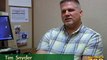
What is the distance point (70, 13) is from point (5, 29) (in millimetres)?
970

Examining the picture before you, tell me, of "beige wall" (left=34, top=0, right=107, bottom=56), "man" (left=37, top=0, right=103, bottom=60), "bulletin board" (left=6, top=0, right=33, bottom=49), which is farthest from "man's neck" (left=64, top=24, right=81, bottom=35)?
"bulletin board" (left=6, top=0, right=33, bottom=49)

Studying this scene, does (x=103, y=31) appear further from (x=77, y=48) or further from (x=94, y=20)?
(x=77, y=48)

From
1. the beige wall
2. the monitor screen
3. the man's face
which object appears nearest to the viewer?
the man's face

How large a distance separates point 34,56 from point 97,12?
4.94 feet

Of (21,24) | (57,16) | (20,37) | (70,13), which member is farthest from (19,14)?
(70,13)

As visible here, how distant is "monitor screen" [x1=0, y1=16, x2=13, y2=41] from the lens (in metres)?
2.54

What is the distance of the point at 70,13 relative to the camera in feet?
6.39

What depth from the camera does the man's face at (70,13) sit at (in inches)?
76.4

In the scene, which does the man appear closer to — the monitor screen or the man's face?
the man's face

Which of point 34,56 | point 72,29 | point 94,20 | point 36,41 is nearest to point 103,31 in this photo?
point 94,20

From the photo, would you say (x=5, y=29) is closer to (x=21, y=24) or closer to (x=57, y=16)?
(x=21, y=24)

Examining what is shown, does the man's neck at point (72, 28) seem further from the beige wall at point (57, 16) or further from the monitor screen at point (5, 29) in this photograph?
the monitor screen at point (5, 29)

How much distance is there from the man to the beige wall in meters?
0.43

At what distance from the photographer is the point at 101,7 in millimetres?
2318
